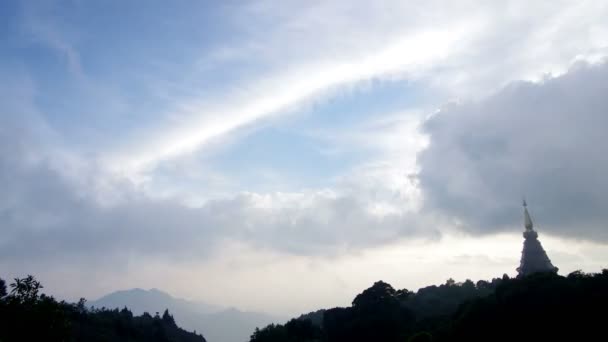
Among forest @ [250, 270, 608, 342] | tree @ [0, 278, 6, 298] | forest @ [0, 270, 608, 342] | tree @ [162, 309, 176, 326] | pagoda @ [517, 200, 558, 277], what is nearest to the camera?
forest @ [0, 270, 608, 342]

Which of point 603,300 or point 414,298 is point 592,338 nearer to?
point 603,300

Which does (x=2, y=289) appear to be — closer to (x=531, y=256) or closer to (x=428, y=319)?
(x=428, y=319)

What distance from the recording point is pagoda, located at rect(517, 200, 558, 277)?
3750 inches

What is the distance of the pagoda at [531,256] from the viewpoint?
95.2 m

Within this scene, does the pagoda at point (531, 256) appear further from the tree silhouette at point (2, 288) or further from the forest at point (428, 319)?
the tree silhouette at point (2, 288)

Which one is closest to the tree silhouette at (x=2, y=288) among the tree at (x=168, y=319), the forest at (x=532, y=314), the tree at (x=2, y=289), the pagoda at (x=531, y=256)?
the tree at (x=2, y=289)

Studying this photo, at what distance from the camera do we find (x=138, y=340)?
104 m

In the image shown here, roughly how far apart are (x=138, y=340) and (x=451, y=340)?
7147 centimetres

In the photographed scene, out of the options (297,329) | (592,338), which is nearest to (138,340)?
(297,329)

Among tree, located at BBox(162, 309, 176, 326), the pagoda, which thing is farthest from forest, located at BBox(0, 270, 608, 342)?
tree, located at BBox(162, 309, 176, 326)

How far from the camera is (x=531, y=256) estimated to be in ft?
319

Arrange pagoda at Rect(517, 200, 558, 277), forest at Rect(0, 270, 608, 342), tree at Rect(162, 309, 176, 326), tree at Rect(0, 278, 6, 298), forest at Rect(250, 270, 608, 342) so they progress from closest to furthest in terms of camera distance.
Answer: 1. forest at Rect(0, 270, 608, 342)
2. forest at Rect(250, 270, 608, 342)
3. tree at Rect(0, 278, 6, 298)
4. pagoda at Rect(517, 200, 558, 277)
5. tree at Rect(162, 309, 176, 326)

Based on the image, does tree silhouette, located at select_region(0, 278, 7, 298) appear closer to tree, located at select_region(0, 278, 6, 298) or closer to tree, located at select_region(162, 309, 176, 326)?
tree, located at select_region(0, 278, 6, 298)

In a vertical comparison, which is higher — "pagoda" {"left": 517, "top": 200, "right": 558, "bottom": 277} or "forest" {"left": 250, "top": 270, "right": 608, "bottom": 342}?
"pagoda" {"left": 517, "top": 200, "right": 558, "bottom": 277}
